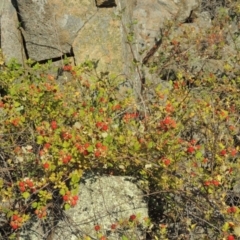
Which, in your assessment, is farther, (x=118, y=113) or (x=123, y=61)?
(x=123, y=61)

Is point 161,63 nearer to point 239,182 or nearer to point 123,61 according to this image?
point 123,61

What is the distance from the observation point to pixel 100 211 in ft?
10.7

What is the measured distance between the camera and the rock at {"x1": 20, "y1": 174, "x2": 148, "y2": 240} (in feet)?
10.4

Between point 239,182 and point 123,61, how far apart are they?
5.39ft

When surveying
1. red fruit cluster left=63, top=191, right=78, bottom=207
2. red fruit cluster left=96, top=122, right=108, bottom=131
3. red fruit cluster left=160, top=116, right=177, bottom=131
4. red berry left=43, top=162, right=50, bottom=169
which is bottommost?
red fruit cluster left=63, top=191, right=78, bottom=207

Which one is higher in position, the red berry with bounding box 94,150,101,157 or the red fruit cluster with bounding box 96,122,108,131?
the red fruit cluster with bounding box 96,122,108,131

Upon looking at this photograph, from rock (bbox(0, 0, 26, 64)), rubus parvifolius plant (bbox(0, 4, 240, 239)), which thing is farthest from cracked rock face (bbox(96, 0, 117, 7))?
rubus parvifolius plant (bbox(0, 4, 240, 239))

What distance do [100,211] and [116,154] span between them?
42 centimetres

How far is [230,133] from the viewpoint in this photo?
3.92m

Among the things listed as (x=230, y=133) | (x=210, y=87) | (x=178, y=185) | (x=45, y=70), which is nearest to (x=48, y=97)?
(x=45, y=70)

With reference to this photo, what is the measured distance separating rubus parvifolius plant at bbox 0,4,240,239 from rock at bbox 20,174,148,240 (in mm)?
75

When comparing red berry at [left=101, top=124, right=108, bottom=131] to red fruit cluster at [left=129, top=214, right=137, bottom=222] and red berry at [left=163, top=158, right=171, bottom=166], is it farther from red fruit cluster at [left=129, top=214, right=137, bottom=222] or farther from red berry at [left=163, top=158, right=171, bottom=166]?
red fruit cluster at [left=129, top=214, right=137, bottom=222]

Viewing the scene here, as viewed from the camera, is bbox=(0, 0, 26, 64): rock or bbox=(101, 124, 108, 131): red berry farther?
bbox=(0, 0, 26, 64): rock

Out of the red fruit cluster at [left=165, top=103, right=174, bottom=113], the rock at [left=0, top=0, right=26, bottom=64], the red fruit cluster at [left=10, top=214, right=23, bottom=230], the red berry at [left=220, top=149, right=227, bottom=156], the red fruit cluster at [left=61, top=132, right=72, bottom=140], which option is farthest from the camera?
the rock at [left=0, top=0, right=26, bottom=64]
